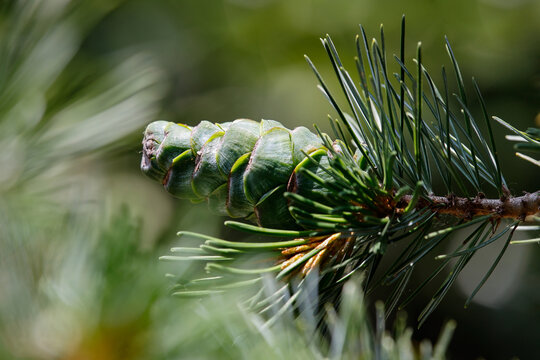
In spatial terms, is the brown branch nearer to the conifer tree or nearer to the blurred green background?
A: the conifer tree

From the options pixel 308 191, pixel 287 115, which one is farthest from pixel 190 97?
pixel 308 191

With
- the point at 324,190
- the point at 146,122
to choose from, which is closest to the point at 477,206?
the point at 324,190

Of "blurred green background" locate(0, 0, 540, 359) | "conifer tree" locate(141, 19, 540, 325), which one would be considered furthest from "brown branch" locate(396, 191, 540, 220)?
"blurred green background" locate(0, 0, 540, 359)

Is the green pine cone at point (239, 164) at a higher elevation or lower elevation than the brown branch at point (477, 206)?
higher

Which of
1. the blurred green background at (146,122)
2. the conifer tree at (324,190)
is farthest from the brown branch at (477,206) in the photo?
the blurred green background at (146,122)

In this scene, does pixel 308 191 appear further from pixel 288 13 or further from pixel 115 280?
pixel 288 13

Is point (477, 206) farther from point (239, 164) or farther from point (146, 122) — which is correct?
point (146, 122)

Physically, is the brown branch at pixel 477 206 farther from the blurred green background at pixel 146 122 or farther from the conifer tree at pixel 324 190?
the blurred green background at pixel 146 122
